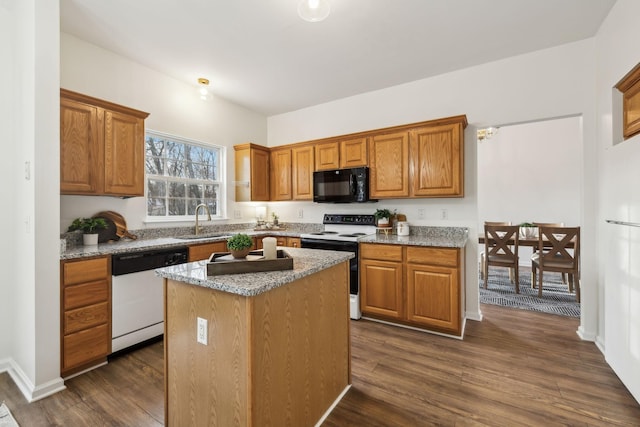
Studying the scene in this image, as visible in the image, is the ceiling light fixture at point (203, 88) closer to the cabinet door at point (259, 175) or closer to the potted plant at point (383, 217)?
the cabinet door at point (259, 175)

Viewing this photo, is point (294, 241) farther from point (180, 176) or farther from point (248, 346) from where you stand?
point (248, 346)

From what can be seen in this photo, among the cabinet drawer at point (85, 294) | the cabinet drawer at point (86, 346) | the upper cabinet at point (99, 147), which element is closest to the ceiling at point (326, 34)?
the upper cabinet at point (99, 147)

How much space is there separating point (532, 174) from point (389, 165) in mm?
4076

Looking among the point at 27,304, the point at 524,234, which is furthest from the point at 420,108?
the point at 27,304

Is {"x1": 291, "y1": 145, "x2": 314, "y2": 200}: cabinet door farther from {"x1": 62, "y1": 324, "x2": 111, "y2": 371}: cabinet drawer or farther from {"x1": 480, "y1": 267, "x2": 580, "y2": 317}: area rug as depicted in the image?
{"x1": 480, "y1": 267, "x2": 580, "y2": 317}: area rug

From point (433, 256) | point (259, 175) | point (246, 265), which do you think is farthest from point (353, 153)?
point (246, 265)

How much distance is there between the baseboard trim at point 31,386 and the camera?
1897 millimetres

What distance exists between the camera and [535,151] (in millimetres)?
5617

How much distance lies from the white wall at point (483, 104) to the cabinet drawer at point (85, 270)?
10.1 ft

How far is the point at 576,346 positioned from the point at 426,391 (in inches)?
67.7

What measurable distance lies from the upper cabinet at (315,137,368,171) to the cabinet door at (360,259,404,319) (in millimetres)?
1318

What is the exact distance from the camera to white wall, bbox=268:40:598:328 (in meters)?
2.76

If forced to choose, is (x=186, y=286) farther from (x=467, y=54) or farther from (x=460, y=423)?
(x=467, y=54)

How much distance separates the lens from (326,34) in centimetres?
262
